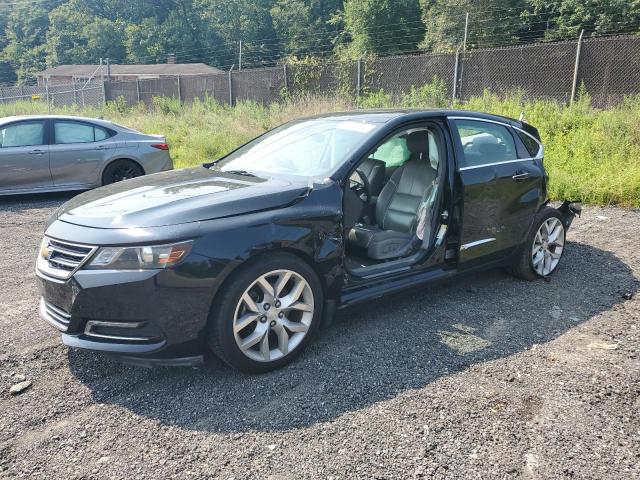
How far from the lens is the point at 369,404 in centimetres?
306

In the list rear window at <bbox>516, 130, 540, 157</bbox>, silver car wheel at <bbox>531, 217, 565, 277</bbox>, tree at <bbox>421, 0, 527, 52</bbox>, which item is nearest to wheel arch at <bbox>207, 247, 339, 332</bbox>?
silver car wheel at <bbox>531, 217, 565, 277</bbox>

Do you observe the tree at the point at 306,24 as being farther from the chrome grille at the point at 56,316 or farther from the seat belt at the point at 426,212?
the chrome grille at the point at 56,316

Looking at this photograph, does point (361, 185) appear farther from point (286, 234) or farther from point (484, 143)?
point (286, 234)

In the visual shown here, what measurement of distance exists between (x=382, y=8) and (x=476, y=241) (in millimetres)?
46275

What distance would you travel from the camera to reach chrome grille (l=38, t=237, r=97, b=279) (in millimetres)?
3109

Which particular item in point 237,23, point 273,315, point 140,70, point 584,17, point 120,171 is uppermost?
point 237,23

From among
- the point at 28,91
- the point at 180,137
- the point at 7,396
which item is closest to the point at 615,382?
the point at 7,396

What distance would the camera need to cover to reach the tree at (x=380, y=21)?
1700 inches

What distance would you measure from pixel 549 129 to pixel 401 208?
7228mm

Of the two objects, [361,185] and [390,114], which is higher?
[390,114]


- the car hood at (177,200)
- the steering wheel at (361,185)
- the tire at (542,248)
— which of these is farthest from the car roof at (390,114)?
the tire at (542,248)

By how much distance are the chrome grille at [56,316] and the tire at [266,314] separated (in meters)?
0.83

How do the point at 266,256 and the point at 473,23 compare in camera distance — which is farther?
the point at 473,23

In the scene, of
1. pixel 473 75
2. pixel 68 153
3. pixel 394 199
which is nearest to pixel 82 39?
pixel 473 75
